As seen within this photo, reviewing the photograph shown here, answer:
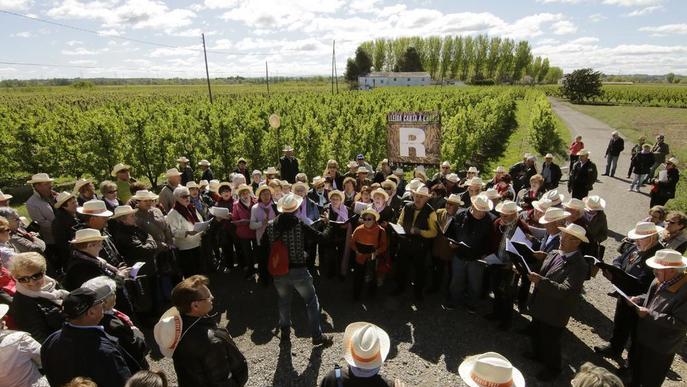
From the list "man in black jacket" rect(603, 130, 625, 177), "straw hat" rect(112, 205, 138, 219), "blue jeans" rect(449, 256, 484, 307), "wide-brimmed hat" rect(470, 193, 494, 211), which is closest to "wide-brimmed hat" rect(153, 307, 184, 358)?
"straw hat" rect(112, 205, 138, 219)

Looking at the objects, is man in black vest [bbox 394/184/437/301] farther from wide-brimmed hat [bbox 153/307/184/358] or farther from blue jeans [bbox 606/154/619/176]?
blue jeans [bbox 606/154/619/176]

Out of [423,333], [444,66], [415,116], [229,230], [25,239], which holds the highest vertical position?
[444,66]

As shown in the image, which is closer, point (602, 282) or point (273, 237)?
point (273, 237)

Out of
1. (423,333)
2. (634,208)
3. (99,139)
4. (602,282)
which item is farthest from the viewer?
(99,139)

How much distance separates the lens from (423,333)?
5711mm

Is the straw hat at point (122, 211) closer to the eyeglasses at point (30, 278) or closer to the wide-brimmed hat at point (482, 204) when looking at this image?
the eyeglasses at point (30, 278)

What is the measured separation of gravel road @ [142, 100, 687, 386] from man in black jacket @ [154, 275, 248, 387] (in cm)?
193

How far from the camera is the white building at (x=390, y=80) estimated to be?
8250 cm

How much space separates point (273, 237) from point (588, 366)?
3648 mm

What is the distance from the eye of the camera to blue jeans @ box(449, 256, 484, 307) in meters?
6.08

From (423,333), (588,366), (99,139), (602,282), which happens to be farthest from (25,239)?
(99,139)

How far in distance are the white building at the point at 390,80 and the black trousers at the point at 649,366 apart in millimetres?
80549

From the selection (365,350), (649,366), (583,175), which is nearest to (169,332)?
(365,350)

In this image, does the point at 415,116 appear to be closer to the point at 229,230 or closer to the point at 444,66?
the point at 229,230
